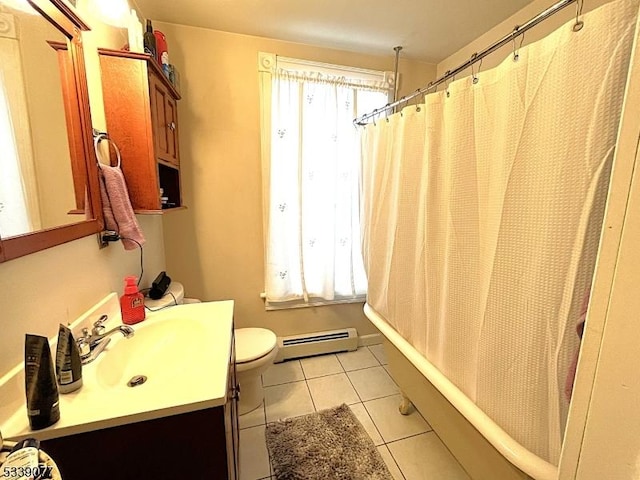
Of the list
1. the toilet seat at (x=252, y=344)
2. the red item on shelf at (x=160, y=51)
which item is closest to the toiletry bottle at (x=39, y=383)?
the toilet seat at (x=252, y=344)

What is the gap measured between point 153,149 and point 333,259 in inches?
55.5

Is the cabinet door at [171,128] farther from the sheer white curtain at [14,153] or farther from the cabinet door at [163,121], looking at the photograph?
the sheer white curtain at [14,153]

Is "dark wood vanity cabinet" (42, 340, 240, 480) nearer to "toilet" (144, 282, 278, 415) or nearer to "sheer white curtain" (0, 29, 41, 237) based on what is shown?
"sheer white curtain" (0, 29, 41, 237)

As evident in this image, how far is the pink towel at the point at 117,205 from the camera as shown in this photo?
1.15m

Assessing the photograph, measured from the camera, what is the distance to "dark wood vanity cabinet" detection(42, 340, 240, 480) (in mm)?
692

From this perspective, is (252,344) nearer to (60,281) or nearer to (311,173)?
(60,281)

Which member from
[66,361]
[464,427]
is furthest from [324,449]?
[66,361]

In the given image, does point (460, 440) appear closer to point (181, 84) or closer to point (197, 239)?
point (197, 239)

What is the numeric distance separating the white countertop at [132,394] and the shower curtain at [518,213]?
890 mm

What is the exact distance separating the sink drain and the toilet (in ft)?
1.89

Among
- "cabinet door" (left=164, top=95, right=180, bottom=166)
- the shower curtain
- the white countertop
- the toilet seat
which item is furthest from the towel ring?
the shower curtain

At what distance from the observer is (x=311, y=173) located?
2160 millimetres

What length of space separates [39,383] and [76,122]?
846 millimetres

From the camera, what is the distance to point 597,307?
0.44 meters
